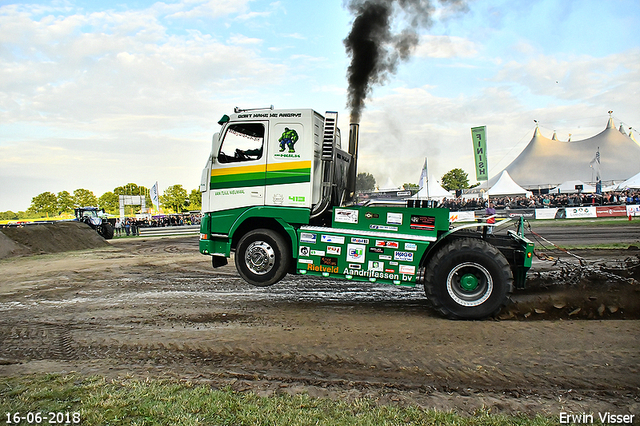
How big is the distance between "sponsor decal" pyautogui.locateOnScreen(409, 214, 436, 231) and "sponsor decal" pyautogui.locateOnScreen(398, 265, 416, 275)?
633 mm

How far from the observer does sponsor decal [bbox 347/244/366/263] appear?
6922mm

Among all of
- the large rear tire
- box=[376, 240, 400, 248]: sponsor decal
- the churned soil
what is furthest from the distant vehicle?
the large rear tire

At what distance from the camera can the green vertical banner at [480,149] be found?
3055 centimetres

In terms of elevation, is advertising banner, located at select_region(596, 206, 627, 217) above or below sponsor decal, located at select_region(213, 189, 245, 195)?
above

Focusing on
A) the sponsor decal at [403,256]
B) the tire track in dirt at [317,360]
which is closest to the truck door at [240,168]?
the sponsor decal at [403,256]

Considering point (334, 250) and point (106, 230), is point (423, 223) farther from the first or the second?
point (106, 230)

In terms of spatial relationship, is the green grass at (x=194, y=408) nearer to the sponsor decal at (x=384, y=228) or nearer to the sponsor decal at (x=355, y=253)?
the sponsor decal at (x=355, y=253)

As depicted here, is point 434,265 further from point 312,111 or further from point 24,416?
point 24,416

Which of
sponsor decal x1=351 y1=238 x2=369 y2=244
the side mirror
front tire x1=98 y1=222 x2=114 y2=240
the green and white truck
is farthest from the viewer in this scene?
front tire x1=98 y1=222 x2=114 y2=240

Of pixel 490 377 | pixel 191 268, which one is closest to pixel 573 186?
pixel 191 268

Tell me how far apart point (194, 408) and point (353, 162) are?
20.3 feet

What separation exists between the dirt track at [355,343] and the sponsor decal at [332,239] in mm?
1156

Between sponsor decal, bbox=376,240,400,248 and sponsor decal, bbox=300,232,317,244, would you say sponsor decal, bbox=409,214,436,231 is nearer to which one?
sponsor decal, bbox=376,240,400,248

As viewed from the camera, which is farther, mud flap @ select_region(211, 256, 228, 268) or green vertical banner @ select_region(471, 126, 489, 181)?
green vertical banner @ select_region(471, 126, 489, 181)
